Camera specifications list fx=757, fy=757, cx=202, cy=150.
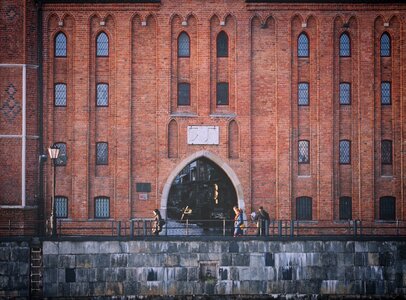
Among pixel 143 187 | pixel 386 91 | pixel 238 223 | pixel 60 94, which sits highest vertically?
pixel 386 91

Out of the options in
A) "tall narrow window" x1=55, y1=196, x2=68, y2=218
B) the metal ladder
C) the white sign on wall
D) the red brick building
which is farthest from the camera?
the white sign on wall

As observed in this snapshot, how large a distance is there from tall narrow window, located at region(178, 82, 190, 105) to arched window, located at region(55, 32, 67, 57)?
5.05 m

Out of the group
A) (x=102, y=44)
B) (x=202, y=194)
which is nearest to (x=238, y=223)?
(x=202, y=194)

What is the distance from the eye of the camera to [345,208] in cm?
3178

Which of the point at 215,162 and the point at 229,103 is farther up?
the point at 229,103

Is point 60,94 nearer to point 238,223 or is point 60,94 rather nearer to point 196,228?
point 196,228

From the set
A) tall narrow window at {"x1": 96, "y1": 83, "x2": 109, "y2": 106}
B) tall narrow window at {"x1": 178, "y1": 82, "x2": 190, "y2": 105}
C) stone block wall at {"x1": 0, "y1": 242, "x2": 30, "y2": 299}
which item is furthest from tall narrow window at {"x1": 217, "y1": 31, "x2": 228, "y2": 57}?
stone block wall at {"x1": 0, "y1": 242, "x2": 30, "y2": 299}

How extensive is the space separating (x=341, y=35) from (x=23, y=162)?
1422 cm

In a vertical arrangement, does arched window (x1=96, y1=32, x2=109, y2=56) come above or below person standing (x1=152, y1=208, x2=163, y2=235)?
above

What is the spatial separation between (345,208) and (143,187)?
8507mm

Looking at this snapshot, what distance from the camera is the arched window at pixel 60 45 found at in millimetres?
31594

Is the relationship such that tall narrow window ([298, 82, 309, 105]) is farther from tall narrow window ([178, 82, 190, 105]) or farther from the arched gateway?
tall narrow window ([178, 82, 190, 105])

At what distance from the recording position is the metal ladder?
26906mm

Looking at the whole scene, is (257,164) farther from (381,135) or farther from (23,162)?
(23,162)
